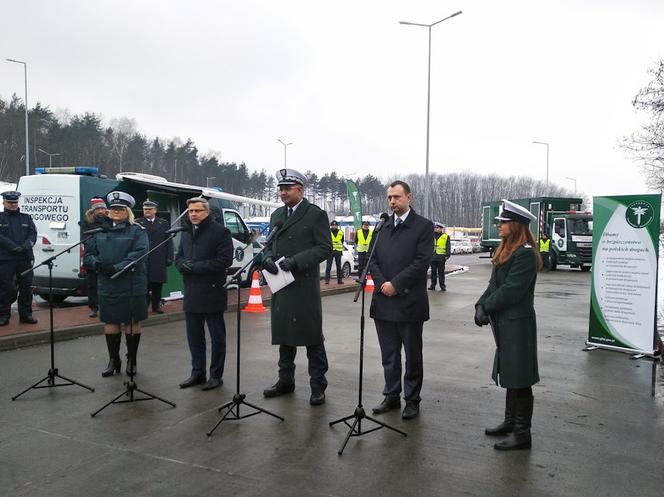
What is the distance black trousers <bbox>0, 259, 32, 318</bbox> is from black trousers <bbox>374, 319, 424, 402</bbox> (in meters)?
6.18

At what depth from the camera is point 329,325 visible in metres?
10.0

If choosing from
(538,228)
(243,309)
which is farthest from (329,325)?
(538,228)

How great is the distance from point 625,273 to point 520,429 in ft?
13.8

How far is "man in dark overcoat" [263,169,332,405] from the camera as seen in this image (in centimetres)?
522

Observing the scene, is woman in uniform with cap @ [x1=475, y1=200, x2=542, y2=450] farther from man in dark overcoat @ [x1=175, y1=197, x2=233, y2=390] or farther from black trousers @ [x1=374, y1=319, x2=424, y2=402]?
man in dark overcoat @ [x1=175, y1=197, x2=233, y2=390]

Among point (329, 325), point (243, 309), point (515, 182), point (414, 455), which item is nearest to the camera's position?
point (414, 455)

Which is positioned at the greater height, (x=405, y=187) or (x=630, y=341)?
(x=405, y=187)

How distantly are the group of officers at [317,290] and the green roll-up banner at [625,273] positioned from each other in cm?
350

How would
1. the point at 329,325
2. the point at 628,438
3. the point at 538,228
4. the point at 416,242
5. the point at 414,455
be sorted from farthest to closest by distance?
the point at 538,228, the point at 329,325, the point at 416,242, the point at 628,438, the point at 414,455

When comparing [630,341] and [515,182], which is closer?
[630,341]

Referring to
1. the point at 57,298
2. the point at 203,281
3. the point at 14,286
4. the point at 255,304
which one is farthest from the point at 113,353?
the point at 57,298

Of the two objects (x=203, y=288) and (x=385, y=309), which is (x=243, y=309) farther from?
(x=385, y=309)

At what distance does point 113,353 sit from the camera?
626 cm

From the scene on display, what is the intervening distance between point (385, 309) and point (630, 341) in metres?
4.41
